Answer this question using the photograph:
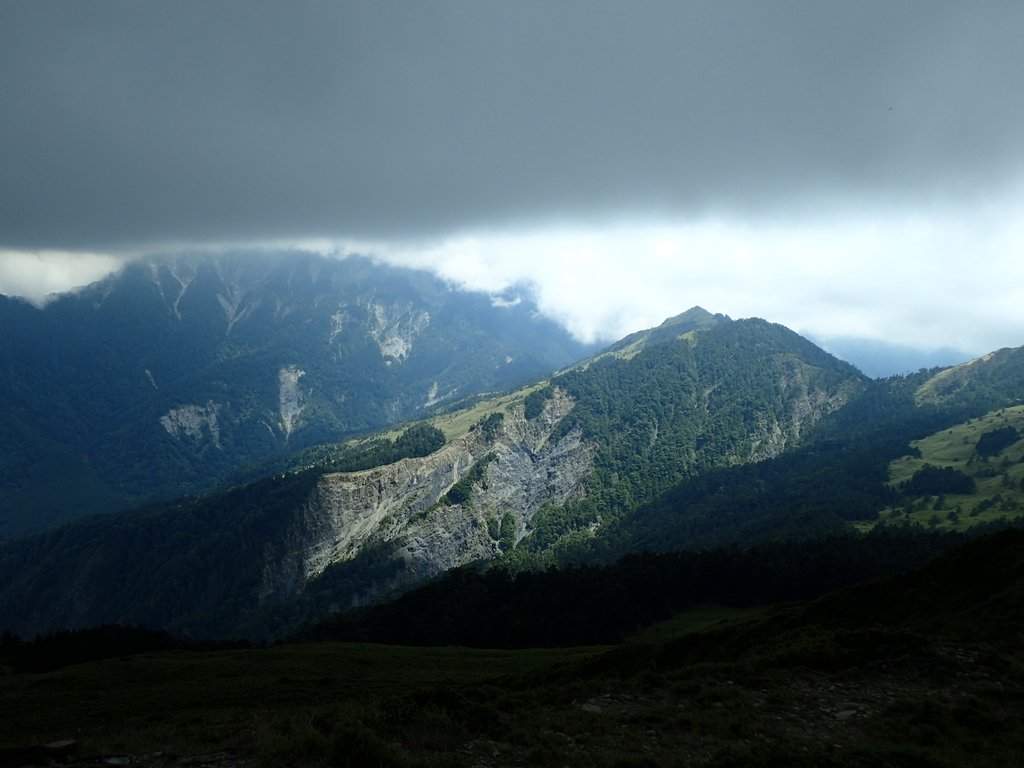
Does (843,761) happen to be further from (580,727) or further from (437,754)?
(437,754)

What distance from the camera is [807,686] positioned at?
1164 inches

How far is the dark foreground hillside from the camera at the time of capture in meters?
20.6

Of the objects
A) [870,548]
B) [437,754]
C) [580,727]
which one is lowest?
[870,548]

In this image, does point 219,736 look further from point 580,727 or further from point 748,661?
point 748,661

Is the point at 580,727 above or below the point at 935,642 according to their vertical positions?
above

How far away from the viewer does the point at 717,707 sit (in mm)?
26953

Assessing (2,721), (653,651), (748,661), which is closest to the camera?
(748,661)

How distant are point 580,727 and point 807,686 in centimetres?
1255

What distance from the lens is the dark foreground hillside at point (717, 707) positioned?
20641 mm

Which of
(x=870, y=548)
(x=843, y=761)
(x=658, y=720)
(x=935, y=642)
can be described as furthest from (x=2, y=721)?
(x=870, y=548)

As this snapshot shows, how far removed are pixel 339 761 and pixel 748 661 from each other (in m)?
22.9

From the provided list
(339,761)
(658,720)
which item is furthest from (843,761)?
(339,761)

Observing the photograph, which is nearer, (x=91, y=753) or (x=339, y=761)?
(x=339, y=761)

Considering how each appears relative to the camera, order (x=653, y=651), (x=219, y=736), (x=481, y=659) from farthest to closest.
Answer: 1. (x=481, y=659)
2. (x=653, y=651)
3. (x=219, y=736)
